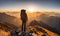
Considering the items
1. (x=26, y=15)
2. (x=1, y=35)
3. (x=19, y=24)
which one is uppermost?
(x=26, y=15)

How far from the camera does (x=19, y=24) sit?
16.9 feet

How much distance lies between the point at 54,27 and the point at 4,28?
164 cm

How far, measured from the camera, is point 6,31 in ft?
16.8

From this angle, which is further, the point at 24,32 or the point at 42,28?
the point at 42,28

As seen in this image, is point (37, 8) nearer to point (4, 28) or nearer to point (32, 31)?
point (32, 31)

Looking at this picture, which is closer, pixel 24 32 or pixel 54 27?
pixel 24 32

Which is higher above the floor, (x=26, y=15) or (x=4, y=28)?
(x=26, y=15)

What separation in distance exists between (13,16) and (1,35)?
730mm

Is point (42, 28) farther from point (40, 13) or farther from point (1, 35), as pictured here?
point (1, 35)

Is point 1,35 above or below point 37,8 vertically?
below

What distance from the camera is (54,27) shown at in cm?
516

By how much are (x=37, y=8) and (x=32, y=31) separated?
2.54ft

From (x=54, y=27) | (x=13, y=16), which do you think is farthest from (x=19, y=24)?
(x=54, y=27)

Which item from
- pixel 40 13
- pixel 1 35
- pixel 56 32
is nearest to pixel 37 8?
pixel 40 13
